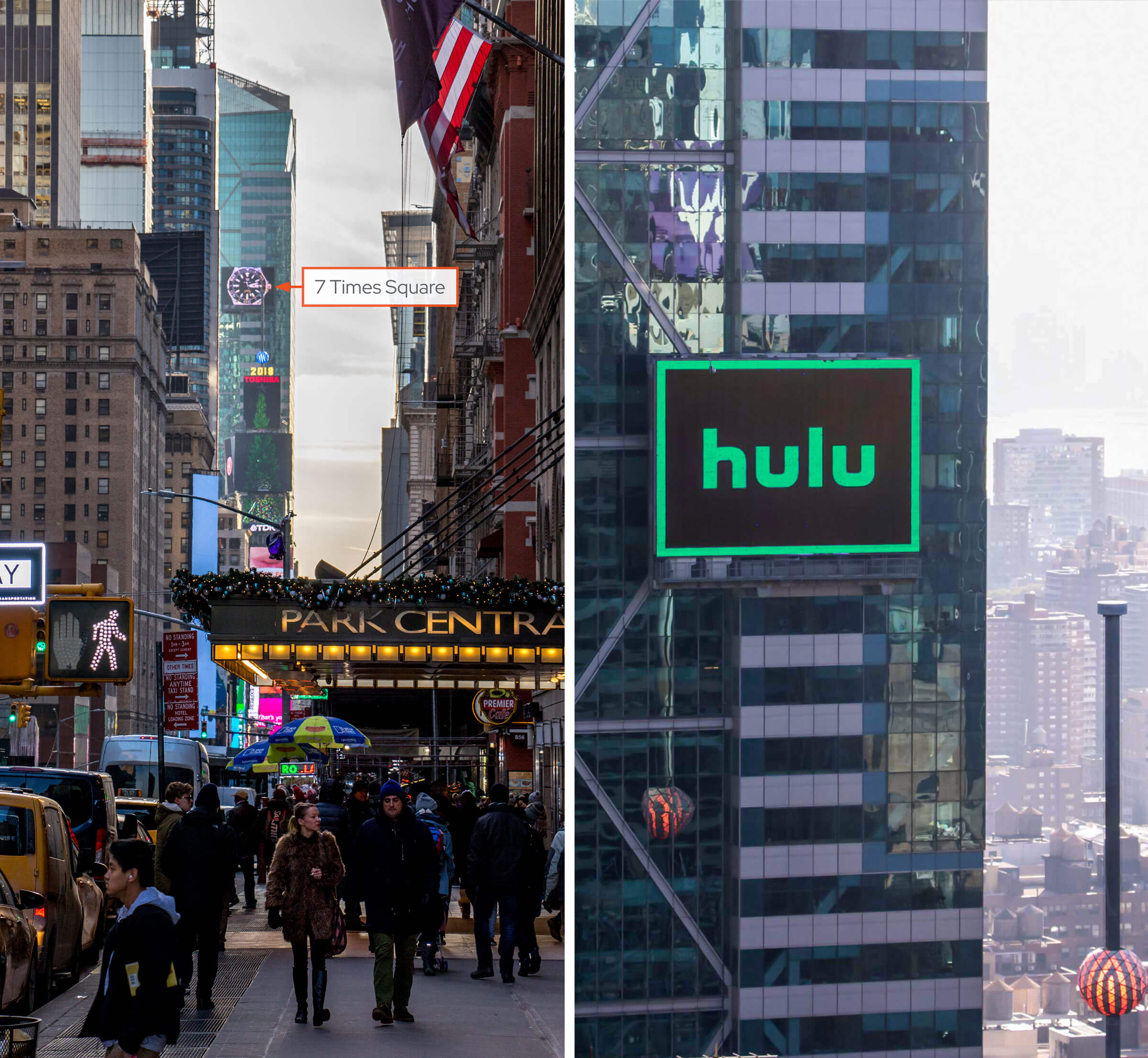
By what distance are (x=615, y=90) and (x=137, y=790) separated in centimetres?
4241

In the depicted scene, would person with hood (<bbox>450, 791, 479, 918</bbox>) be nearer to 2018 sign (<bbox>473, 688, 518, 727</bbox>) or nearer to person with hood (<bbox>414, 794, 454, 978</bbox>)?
person with hood (<bbox>414, 794, 454, 978</bbox>)

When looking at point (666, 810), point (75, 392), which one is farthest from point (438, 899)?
point (75, 392)

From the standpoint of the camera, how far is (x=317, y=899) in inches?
504

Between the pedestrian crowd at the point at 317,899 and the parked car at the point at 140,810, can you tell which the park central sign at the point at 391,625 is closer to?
the pedestrian crowd at the point at 317,899

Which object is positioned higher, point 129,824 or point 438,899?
point 438,899

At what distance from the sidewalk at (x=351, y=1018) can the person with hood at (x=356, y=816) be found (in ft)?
1.79

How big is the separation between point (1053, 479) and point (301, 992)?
8.56m

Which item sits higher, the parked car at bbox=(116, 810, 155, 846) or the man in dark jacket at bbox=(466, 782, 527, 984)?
Result: the man in dark jacket at bbox=(466, 782, 527, 984)

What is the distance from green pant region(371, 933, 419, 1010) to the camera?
12.6 meters

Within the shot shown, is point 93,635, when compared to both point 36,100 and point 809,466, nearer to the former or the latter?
point 809,466

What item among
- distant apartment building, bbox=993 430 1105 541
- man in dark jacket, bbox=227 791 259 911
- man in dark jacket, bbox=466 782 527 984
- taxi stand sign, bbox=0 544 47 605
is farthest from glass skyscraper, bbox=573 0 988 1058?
man in dark jacket, bbox=227 791 259 911

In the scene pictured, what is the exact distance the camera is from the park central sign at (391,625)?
20641 millimetres

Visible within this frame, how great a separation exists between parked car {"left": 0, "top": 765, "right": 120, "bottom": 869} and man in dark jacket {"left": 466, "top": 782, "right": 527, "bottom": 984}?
5628 millimetres

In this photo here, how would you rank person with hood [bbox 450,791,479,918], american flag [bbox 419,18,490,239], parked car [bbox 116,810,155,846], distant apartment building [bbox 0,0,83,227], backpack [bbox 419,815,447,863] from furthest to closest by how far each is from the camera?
distant apartment building [bbox 0,0,83,227], parked car [bbox 116,810,155,846], person with hood [bbox 450,791,479,918], american flag [bbox 419,18,490,239], backpack [bbox 419,815,447,863]
